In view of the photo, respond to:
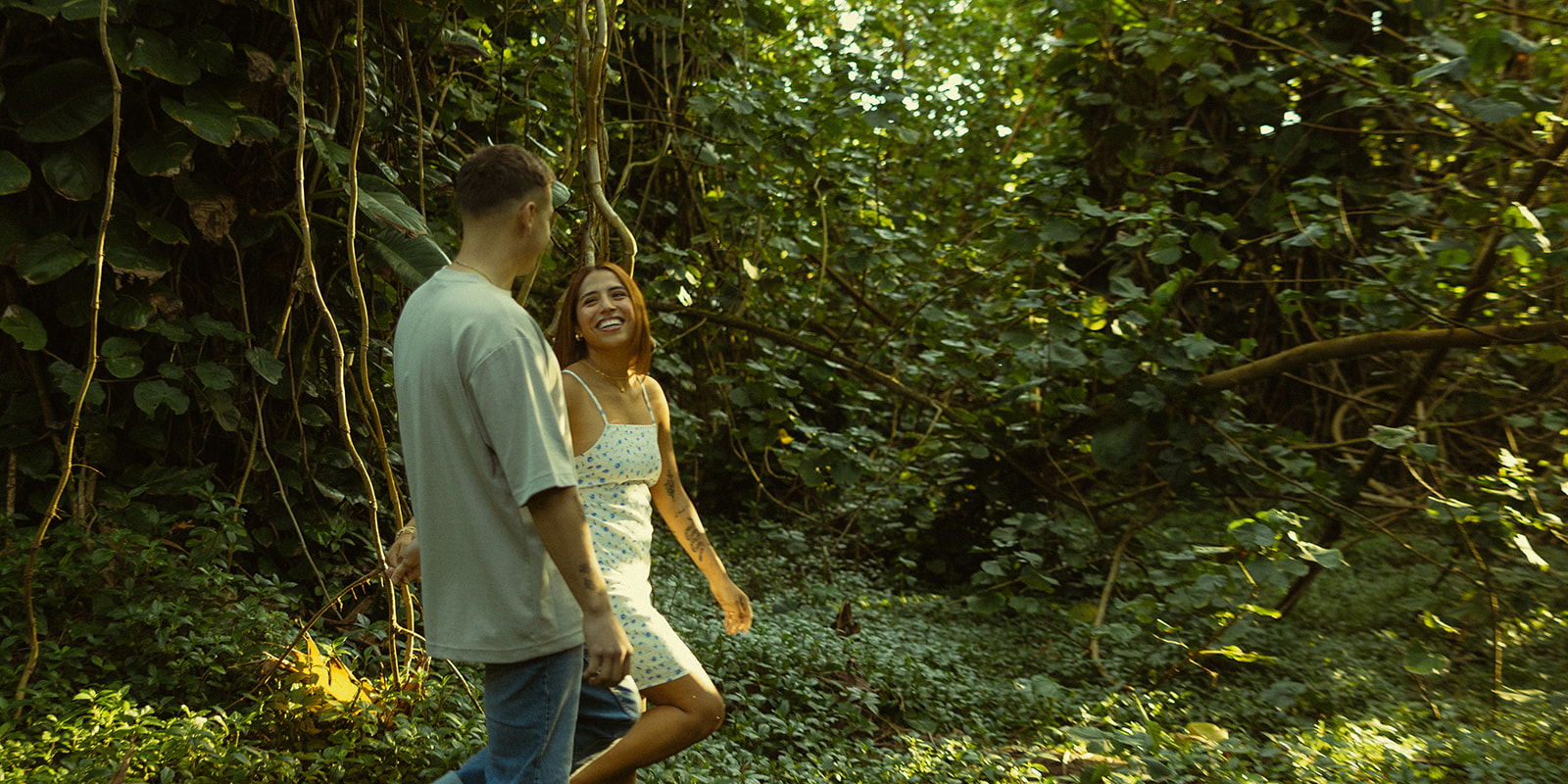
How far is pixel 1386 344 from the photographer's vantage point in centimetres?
454

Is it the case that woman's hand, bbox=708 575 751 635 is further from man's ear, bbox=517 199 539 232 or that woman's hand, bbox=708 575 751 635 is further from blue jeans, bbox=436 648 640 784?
man's ear, bbox=517 199 539 232

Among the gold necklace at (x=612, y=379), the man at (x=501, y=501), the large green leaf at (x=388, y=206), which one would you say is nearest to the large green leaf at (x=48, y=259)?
the large green leaf at (x=388, y=206)

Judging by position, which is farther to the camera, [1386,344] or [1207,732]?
[1386,344]

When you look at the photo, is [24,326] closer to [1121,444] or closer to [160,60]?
[160,60]

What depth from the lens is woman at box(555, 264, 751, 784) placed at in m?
2.22

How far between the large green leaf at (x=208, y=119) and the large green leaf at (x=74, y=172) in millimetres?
294

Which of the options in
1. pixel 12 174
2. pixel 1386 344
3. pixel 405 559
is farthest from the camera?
pixel 1386 344

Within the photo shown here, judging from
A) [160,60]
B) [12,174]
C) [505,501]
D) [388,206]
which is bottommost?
[505,501]

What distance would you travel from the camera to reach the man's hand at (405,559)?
2.10 metres

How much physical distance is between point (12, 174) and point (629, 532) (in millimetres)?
2295

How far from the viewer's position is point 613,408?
7.82 feet

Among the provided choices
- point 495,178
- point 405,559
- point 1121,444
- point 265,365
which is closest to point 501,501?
point 405,559

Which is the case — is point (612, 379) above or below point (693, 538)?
above

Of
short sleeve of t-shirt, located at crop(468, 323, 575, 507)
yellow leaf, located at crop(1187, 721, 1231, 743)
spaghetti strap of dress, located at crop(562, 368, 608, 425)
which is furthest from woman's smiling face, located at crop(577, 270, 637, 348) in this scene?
yellow leaf, located at crop(1187, 721, 1231, 743)
